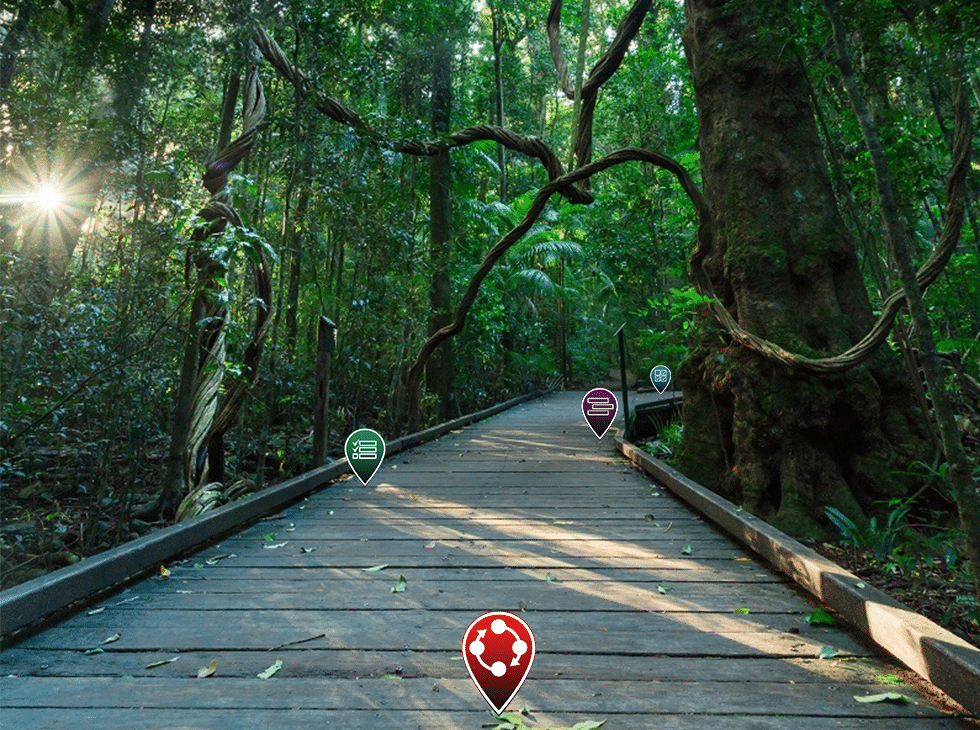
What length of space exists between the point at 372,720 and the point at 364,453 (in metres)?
4.05

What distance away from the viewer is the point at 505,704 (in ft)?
6.11

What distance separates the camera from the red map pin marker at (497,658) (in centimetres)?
190

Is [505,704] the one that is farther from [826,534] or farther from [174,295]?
[174,295]

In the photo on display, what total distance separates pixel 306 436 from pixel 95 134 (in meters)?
4.47

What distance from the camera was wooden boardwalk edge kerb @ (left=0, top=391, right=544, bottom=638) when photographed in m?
2.46

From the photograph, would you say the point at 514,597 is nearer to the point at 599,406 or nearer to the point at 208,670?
the point at 208,670

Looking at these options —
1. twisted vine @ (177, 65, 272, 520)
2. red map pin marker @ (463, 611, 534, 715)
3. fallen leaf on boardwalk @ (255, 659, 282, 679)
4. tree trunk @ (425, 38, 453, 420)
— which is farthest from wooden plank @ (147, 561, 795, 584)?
tree trunk @ (425, 38, 453, 420)

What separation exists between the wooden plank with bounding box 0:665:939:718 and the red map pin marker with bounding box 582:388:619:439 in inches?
276

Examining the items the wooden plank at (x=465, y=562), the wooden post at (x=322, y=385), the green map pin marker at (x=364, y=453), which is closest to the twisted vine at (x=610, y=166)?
the wooden plank at (x=465, y=562)

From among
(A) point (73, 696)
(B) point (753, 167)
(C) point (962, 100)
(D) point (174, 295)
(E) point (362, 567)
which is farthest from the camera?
(B) point (753, 167)

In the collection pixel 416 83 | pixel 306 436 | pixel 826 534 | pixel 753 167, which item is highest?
pixel 416 83

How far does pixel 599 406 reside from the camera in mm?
9242

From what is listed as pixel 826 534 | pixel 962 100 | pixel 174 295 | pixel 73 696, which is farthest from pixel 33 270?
pixel 826 534

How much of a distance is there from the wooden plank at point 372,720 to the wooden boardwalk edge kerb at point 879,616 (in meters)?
0.13
